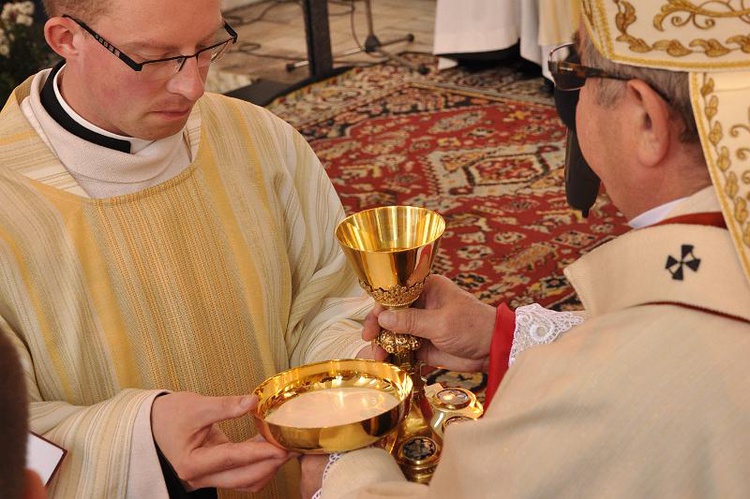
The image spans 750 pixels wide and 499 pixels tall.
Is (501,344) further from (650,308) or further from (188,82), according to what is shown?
(188,82)

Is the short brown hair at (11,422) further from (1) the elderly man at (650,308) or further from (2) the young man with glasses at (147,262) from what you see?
(2) the young man with glasses at (147,262)

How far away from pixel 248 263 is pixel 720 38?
4.25ft

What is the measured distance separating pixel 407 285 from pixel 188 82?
667 millimetres

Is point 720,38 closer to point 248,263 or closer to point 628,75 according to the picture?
point 628,75

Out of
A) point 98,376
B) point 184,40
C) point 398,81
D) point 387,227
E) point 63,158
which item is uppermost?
point 184,40

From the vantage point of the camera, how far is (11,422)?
113cm

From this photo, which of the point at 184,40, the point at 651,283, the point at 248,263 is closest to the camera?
the point at 651,283

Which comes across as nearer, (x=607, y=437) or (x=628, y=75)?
(x=607, y=437)

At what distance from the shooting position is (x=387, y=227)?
2291mm

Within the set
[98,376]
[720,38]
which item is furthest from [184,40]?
[720,38]

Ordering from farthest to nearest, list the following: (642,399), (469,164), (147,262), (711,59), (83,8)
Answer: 1. (469,164)
2. (147,262)
3. (83,8)
4. (711,59)
5. (642,399)

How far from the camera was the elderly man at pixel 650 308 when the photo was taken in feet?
4.88

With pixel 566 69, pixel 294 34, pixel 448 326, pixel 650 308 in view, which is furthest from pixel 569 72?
pixel 294 34

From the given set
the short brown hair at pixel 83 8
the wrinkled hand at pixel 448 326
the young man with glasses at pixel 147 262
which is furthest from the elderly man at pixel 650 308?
the short brown hair at pixel 83 8
